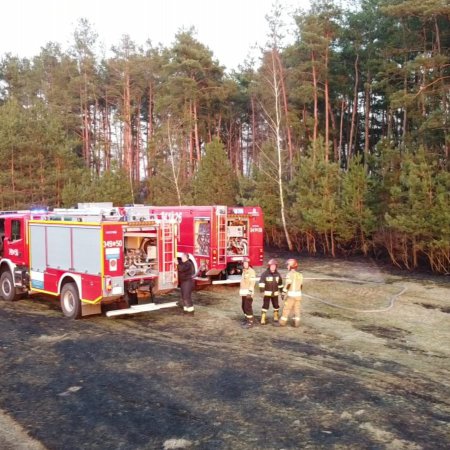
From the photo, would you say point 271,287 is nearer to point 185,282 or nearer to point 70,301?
point 185,282

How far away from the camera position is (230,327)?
34.8ft

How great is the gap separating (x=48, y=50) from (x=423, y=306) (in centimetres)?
5168

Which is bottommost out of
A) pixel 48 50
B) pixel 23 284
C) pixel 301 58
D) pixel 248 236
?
pixel 23 284

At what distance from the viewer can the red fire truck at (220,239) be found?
49.1ft

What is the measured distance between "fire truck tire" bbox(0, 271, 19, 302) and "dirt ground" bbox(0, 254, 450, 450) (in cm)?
84

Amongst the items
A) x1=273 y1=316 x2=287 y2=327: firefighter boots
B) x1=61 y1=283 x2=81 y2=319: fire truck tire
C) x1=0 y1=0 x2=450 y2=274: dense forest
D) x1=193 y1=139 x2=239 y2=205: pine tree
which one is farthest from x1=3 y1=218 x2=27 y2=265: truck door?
x1=193 y1=139 x2=239 y2=205: pine tree

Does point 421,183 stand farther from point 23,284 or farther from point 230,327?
point 23,284

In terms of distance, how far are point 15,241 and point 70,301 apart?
3.17 meters

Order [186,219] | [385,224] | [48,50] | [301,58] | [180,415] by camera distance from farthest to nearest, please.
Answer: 1. [48,50]
2. [301,58]
3. [385,224]
4. [186,219]
5. [180,415]

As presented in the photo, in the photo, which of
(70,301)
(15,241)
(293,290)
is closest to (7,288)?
(15,241)

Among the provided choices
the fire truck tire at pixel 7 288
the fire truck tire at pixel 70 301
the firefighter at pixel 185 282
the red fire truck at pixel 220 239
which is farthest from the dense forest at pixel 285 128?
the fire truck tire at pixel 7 288

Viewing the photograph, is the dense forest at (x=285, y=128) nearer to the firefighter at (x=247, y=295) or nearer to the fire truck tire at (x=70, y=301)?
the firefighter at (x=247, y=295)

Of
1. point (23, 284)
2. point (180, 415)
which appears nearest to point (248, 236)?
point (23, 284)

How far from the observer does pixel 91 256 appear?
10.7m
